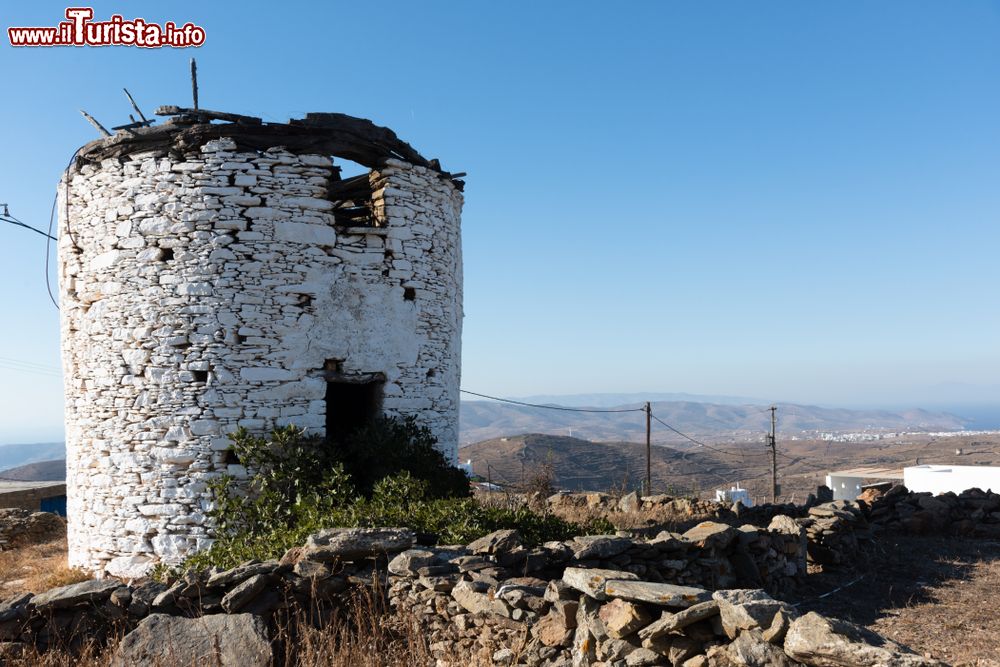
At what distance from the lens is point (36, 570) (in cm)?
1034

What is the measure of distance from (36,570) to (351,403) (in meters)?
5.11

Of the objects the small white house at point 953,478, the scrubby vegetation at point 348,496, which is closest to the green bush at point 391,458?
the scrubby vegetation at point 348,496

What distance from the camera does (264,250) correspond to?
29.1 ft

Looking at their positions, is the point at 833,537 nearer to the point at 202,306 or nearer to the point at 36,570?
the point at 202,306

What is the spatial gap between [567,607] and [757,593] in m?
1.25

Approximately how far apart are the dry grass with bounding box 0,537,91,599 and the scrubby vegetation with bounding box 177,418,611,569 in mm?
2109

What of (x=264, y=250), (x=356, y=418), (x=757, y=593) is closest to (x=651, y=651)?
(x=757, y=593)

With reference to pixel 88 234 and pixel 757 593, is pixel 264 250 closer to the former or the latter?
pixel 88 234

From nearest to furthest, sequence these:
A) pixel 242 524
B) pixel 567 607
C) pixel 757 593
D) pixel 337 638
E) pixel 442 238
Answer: pixel 757 593 → pixel 567 607 → pixel 337 638 → pixel 242 524 → pixel 442 238

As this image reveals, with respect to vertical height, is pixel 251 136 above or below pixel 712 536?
above

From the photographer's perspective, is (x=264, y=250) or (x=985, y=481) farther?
(x=985, y=481)

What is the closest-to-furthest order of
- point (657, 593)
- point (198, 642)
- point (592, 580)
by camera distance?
point (657, 593)
point (592, 580)
point (198, 642)

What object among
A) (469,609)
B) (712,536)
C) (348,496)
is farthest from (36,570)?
(712,536)

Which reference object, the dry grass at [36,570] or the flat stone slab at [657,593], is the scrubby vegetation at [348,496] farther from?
the flat stone slab at [657,593]
